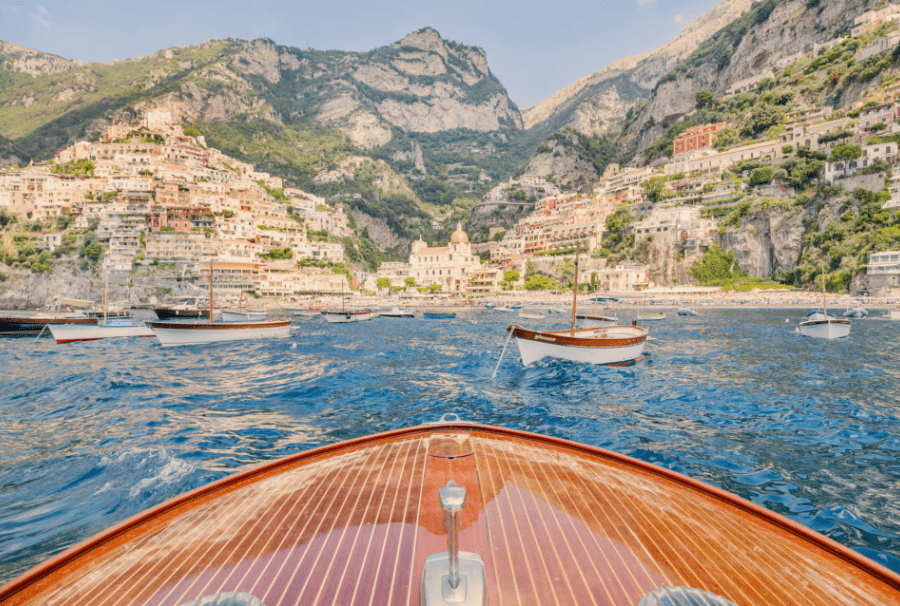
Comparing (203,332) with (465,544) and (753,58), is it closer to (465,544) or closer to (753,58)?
(465,544)

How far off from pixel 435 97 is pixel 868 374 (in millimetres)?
206053

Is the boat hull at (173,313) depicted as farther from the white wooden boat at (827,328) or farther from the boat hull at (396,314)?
the white wooden boat at (827,328)

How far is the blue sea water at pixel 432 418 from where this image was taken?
185 inches

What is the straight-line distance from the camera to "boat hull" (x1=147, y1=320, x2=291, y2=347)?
1973 centimetres

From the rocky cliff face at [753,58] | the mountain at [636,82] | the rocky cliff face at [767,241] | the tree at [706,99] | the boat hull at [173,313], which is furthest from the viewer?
the mountain at [636,82]

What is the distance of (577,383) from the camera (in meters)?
11.2

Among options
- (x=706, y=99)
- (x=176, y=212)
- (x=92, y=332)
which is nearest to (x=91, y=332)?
(x=92, y=332)

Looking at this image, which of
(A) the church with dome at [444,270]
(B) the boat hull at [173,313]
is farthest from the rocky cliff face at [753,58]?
(B) the boat hull at [173,313]

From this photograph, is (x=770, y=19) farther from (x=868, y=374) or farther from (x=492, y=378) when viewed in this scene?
(x=492, y=378)

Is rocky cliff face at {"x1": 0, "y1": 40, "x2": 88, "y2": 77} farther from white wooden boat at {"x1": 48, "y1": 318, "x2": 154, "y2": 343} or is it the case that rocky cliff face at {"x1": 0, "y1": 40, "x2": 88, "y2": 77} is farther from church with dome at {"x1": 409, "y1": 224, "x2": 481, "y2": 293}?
white wooden boat at {"x1": 48, "y1": 318, "x2": 154, "y2": 343}

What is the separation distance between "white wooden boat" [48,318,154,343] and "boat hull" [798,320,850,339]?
3711 centimetres

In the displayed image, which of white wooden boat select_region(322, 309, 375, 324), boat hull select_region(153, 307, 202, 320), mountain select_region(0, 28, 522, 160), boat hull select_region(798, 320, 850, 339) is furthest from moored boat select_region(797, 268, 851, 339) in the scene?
mountain select_region(0, 28, 522, 160)

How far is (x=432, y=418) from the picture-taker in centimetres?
826

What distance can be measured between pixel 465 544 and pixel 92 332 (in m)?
29.2
